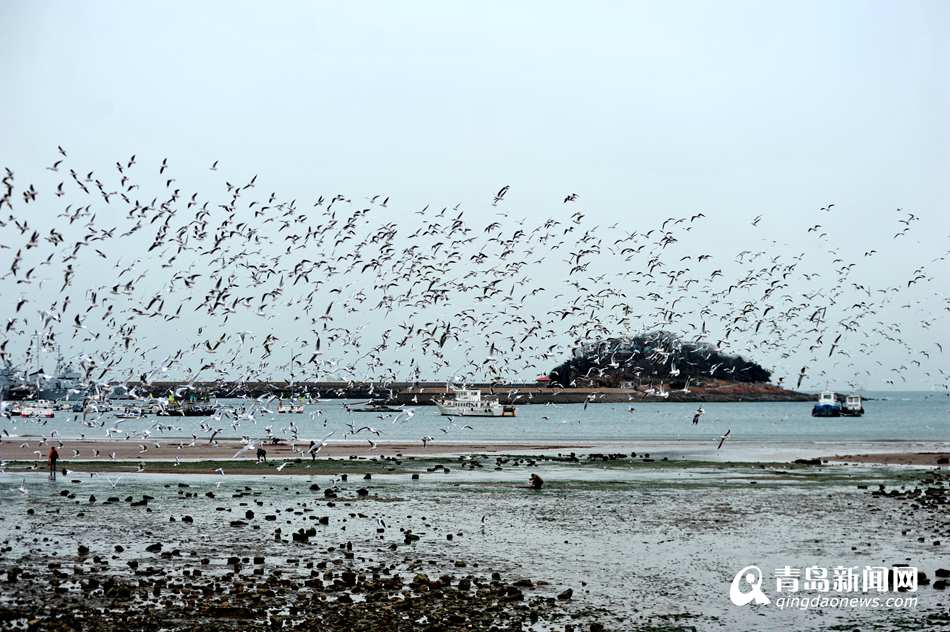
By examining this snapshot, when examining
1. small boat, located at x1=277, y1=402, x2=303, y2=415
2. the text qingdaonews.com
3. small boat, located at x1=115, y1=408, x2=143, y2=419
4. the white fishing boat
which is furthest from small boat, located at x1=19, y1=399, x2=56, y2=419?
the text qingdaonews.com

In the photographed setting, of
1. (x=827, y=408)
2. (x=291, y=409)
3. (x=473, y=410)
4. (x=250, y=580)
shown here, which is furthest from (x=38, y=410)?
(x=250, y=580)

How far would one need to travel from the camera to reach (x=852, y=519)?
3466cm

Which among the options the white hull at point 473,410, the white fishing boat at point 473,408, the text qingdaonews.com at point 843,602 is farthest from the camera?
the white fishing boat at point 473,408

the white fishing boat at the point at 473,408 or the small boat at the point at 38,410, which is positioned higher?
the white fishing boat at the point at 473,408

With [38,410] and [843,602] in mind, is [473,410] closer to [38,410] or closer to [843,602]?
[38,410]

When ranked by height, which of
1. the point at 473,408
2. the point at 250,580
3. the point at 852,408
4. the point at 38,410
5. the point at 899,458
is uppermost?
the point at 852,408

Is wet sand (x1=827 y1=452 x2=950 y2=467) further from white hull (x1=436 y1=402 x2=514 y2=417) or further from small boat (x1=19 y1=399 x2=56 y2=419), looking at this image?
small boat (x1=19 y1=399 x2=56 y2=419)

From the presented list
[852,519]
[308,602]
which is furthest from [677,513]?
[308,602]

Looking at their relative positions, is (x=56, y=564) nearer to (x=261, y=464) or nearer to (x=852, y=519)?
(x=852, y=519)

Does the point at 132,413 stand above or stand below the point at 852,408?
below

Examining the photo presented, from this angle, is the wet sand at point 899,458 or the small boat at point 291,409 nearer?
the wet sand at point 899,458

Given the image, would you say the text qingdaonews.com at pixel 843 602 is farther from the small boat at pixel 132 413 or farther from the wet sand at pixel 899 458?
the wet sand at pixel 899 458

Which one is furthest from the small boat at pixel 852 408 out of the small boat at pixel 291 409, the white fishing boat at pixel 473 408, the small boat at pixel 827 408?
the small boat at pixel 291 409

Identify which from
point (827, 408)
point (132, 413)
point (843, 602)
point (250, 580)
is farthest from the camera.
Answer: point (827, 408)
